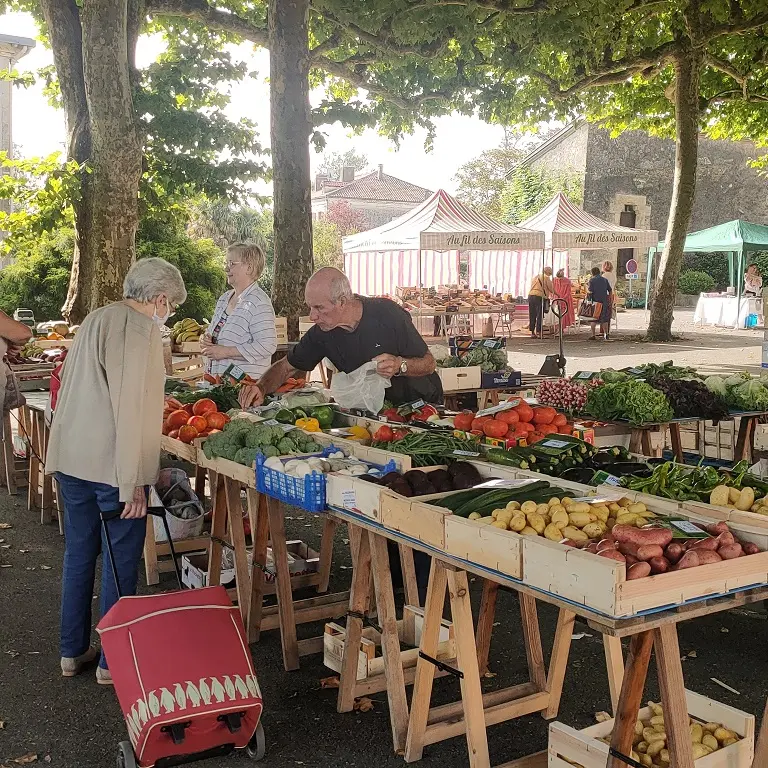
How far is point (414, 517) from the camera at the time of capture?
321cm

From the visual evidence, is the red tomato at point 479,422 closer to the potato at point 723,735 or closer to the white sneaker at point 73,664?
the potato at point 723,735

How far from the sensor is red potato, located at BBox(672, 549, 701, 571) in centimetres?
262

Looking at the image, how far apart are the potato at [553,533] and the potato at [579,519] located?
0.10 meters

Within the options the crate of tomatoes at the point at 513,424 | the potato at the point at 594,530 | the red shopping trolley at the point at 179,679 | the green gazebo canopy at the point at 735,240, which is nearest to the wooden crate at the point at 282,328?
the crate of tomatoes at the point at 513,424

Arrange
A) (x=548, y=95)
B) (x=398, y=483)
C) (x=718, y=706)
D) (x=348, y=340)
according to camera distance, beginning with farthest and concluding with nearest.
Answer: (x=548, y=95), (x=348, y=340), (x=398, y=483), (x=718, y=706)

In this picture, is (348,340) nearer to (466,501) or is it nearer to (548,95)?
(466,501)

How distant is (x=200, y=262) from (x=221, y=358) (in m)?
10.5

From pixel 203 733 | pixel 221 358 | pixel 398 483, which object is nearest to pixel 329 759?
pixel 203 733

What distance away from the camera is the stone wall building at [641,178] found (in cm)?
3366

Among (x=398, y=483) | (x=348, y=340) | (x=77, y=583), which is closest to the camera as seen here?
Result: (x=398, y=483)

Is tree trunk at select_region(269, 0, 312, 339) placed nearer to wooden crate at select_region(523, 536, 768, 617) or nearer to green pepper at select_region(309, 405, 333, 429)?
green pepper at select_region(309, 405, 333, 429)

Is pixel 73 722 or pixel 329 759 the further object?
pixel 73 722

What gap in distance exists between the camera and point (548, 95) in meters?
16.5

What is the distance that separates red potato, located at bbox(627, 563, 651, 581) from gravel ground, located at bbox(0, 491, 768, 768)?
1.37 meters
